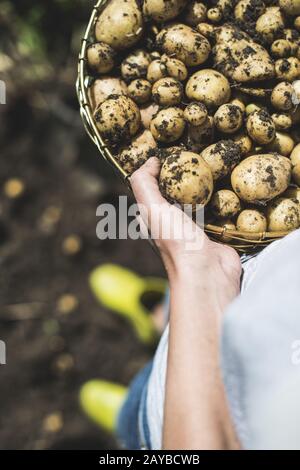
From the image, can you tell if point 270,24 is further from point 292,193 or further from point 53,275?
point 53,275

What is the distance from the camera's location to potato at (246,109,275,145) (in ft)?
3.91

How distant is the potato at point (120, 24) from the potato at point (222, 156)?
1.28 feet

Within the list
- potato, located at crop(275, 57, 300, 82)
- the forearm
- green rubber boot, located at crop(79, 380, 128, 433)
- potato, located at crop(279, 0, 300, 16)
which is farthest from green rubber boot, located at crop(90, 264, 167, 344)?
potato, located at crop(279, 0, 300, 16)

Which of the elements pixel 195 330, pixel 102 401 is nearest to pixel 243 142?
pixel 195 330

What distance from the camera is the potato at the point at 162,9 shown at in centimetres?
124

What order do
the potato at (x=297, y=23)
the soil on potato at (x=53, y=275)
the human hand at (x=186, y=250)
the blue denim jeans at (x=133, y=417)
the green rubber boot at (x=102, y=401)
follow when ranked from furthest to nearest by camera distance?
the soil on potato at (x=53, y=275) < the green rubber boot at (x=102, y=401) < the blue denim jeans at (x=133, y=417) < the potato at (x=297, y=23) < the human hand at (x=186, y=250)

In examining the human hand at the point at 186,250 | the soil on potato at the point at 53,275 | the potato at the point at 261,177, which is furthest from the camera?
the soil on potato at the point at 53,275

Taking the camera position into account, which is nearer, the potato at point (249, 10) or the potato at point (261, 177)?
the potato at point (261, 177)

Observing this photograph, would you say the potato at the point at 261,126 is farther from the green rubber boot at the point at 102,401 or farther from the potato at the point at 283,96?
the green rubber boot at the point at 102,401

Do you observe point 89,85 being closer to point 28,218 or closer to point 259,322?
point 259,322

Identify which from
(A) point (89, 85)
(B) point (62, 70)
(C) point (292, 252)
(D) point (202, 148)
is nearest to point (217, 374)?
(C) point (292, 252)

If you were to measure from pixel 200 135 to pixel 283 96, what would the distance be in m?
0.24

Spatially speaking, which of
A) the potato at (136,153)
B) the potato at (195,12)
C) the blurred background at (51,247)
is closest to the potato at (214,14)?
the potato at (195,12)

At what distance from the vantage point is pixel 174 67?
4.07ft
